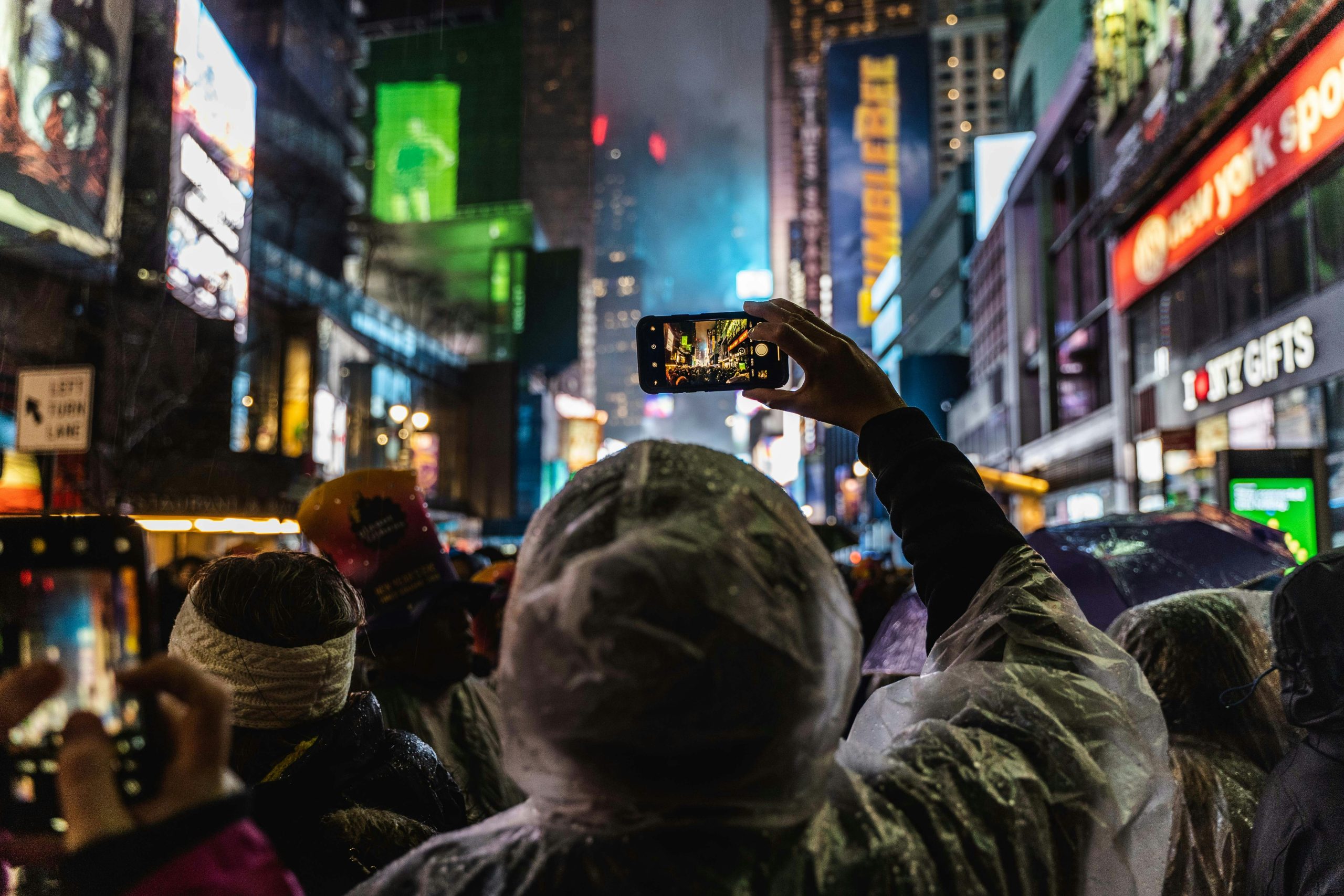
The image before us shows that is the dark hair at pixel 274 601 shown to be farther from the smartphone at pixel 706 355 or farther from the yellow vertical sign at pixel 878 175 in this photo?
the yellow vertical sign at pixel 878 175

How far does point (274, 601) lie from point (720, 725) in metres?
1.40

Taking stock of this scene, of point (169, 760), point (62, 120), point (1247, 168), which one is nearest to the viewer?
point (169, 760)

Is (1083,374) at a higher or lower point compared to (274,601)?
higher

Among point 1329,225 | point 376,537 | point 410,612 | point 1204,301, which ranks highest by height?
point 1204,301

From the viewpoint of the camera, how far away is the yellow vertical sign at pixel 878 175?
90.1m

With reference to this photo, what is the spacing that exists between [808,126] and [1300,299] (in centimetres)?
15170

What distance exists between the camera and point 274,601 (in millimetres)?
2033

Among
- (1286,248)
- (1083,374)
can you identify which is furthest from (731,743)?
(1083,374)

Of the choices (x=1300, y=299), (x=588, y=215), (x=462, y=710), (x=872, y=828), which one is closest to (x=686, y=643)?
(x=872, y=828)

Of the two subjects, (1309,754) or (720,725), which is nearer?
(720,725)

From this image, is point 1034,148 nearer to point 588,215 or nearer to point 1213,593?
point 1213,593

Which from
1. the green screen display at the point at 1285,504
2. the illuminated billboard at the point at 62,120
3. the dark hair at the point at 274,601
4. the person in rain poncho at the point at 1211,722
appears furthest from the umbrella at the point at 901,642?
the illuminated billboard at the point at 62,120

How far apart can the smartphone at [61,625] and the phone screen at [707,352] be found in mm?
1326

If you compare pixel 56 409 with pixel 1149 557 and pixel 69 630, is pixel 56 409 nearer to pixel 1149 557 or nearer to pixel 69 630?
pixel 69 630
